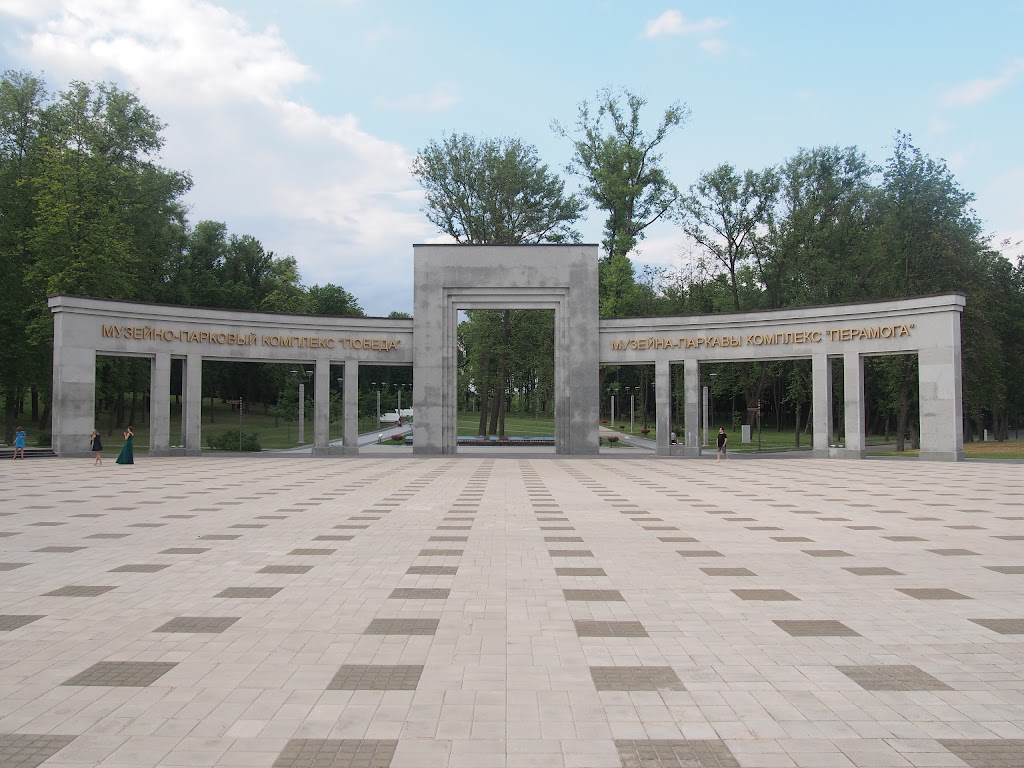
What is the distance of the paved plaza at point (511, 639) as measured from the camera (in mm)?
4410

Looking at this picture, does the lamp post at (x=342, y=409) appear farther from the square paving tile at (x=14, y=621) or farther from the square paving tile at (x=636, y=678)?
the square paving tile at (x=636, y=678)

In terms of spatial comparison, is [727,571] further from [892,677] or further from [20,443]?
[20,443]

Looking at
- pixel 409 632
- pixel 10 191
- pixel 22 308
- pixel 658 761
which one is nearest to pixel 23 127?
pixel 10 191

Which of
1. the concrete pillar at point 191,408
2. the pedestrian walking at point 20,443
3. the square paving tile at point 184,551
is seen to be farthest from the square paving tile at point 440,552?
the concrete pillar at point 191,408

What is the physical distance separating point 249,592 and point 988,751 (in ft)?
22.6

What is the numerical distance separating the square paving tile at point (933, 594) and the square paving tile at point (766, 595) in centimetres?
131

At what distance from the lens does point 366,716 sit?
477cm

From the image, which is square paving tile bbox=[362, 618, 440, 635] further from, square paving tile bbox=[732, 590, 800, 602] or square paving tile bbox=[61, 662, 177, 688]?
square paving tile bbox=[732, 590, 800, 602]

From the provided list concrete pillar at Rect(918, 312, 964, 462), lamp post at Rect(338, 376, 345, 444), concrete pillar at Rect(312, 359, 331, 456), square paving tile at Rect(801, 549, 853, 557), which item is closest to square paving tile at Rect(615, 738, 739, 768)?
square paving tile at Rect(801, 549, 853, 557)

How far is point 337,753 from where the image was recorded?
4234 mm

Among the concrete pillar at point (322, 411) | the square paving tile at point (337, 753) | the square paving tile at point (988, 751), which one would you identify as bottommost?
the square paving tile at point (337, 753)

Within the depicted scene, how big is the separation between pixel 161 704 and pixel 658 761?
322 cm

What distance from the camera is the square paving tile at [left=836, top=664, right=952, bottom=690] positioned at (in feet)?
17.6

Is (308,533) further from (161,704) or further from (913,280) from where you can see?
(913,280)
